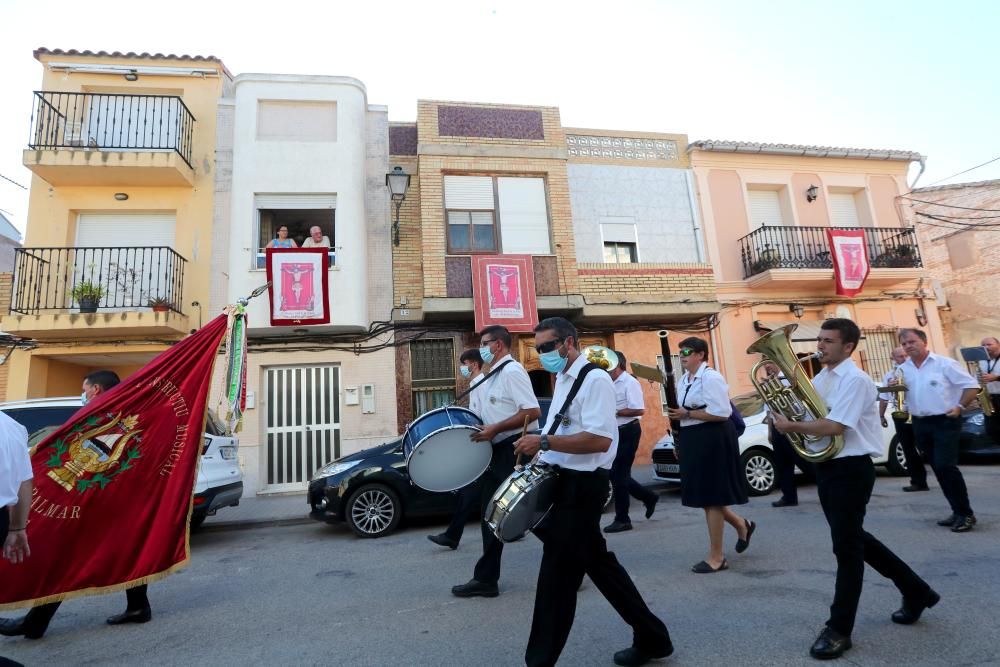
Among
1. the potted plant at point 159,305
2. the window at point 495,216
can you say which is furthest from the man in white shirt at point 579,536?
the potted plant at point 159,305

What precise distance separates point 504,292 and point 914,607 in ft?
30.8

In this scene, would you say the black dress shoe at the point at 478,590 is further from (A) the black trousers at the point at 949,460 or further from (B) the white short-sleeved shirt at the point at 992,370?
(B) the white short-sleeved shirt at the point at 992,370

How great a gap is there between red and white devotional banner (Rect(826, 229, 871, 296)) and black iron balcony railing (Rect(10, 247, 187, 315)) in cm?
1491

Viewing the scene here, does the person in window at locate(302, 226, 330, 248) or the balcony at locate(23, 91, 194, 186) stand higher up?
the balcony at locate(23, 91, 194, 186)

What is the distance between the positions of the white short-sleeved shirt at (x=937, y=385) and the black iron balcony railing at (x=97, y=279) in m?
11.9

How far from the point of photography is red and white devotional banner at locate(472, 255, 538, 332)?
1173cm

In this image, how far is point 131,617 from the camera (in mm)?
3973

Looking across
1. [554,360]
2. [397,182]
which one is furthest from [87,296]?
[554,360]

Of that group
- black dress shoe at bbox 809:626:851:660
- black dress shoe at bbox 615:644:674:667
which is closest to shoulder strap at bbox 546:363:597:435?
black dress shoe at bbox 615:644:674:667

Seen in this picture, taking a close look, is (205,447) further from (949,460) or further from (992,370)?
(992,370)

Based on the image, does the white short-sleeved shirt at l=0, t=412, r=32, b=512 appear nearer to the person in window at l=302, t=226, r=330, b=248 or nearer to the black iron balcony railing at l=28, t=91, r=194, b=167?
the person in window at l=302, t=226, r=330, b=248

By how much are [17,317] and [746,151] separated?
16.8 metres

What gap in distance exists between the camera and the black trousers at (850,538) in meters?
2.83

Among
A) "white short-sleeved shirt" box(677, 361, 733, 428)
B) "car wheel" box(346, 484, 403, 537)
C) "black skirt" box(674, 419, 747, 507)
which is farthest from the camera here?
Result: "car wheel" box(346, 484, 403, 537)
